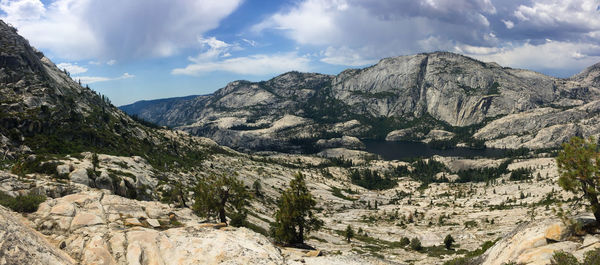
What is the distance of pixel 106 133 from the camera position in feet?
495

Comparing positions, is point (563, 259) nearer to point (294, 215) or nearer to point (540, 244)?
point (540, 244)

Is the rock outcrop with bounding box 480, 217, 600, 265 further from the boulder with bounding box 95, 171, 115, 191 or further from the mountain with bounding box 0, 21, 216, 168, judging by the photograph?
the mountain with bounding box 0, 21, 216, 168

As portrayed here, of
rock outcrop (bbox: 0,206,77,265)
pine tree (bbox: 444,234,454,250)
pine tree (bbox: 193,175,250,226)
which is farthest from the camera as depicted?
pine tree (bbox: 444,234,454,250)

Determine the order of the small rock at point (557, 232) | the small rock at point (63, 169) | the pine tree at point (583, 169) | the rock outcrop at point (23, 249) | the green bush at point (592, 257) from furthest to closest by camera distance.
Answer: the small rock at point (63, 169), the small rock at point (557, 232), the pine tree at point (583, 169), the green bush at point (592, 257), the rock outcrop at point (23, 249)

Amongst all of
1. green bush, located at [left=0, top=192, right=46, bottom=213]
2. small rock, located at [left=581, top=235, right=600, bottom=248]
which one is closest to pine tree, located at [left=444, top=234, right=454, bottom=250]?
small rock, located at [left=581, top=235, right=600, bottom=248]

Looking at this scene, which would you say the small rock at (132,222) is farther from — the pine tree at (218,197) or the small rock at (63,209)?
the pine tree at (218,197)

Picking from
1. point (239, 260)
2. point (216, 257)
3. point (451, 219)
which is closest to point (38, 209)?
point (216, 257)

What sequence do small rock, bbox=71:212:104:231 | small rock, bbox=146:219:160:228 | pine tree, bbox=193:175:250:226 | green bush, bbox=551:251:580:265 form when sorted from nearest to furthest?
green bush, bbox=551:251:580:265 → small rock, bbox=71:212:104:231 → small rock, bbox=146:219:160:228 → pine tree, bbox=193:175:250:226

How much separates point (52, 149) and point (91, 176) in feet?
220

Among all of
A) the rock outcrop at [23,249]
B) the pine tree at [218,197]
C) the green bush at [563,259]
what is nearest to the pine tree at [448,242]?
the pine tree at [218,197]

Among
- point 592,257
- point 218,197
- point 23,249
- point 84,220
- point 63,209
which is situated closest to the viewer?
point 23,249

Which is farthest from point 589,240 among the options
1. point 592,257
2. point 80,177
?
point 80,177

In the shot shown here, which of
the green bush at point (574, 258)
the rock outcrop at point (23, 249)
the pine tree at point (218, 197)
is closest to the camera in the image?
the rock outcrop at point (23, 249)

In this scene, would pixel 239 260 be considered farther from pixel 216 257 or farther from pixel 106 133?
pixel 106 133
